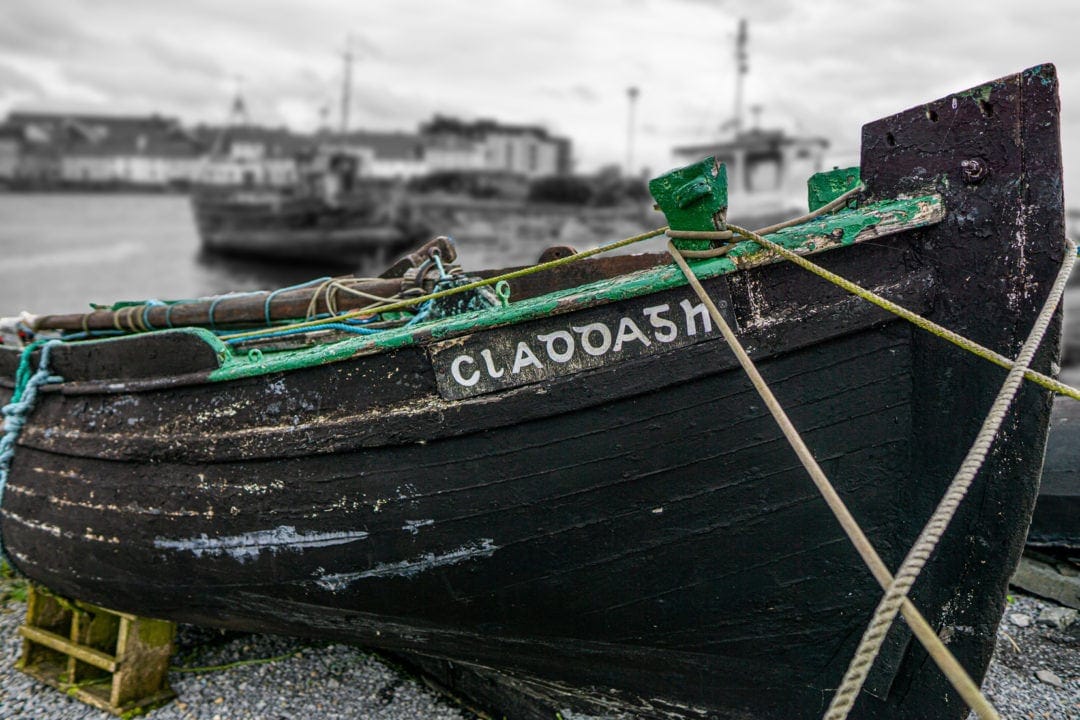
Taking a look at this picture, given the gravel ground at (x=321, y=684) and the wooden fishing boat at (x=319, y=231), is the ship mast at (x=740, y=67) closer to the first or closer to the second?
the wooden fishing boat at (x=319, y=231)

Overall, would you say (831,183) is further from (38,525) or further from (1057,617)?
(38,525)

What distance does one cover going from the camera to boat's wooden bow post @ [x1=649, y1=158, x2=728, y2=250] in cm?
229

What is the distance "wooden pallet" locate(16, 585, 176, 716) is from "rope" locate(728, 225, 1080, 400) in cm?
295

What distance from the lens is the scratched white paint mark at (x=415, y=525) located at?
8.70 feet

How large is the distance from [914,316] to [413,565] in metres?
1.78

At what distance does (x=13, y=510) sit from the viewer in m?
3.67

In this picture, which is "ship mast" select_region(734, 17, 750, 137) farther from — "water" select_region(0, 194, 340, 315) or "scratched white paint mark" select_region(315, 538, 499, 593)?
"scratched white paint mark" select_region(315, 538, 499, 593)

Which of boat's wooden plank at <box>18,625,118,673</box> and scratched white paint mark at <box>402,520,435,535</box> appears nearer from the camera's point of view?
scratched white paint mark at <box>402,520,435,535</box>

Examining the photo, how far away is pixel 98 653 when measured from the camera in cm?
334

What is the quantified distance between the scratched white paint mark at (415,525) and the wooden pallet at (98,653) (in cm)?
149

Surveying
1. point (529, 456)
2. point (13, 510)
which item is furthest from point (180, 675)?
point (529, 456)

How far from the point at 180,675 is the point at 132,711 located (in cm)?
31

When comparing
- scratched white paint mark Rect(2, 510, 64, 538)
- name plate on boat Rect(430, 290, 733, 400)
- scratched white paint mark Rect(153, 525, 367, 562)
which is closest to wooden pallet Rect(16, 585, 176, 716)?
scratched white paint mark Rect(2, 510, 64, 538)

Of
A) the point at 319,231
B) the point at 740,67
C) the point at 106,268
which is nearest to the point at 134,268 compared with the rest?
the point at 106,268
